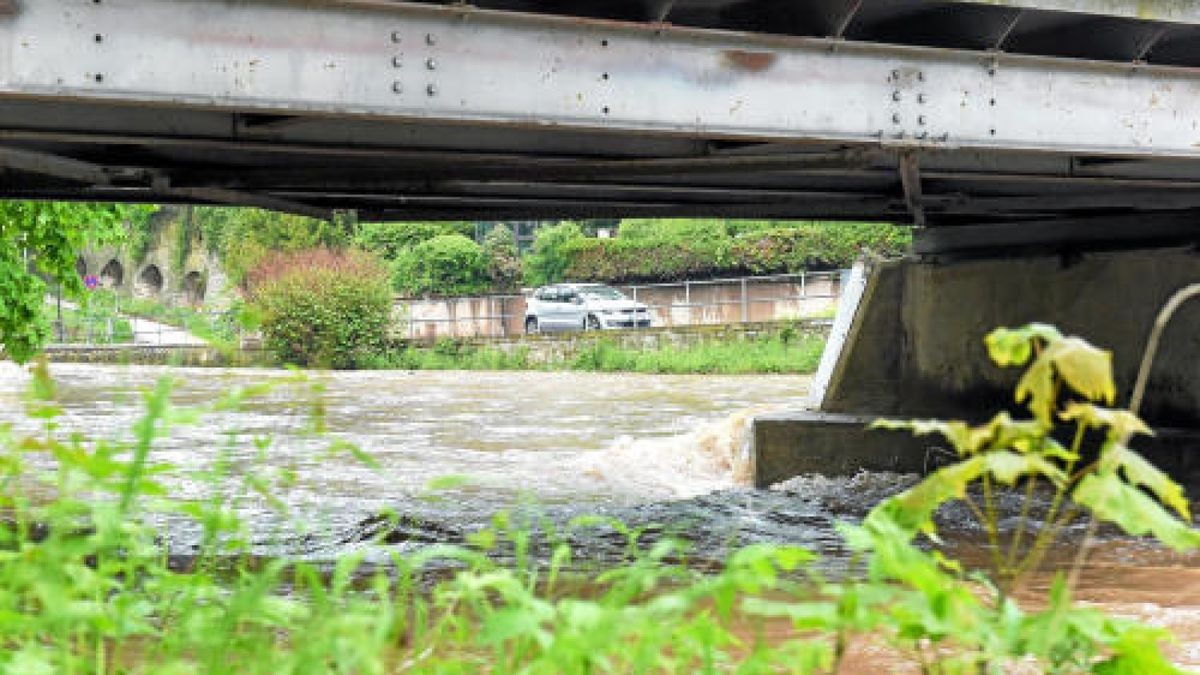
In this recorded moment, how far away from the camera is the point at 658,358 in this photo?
1387 inches

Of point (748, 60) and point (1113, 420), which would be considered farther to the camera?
point (748, 60)

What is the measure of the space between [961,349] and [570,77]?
6807mm

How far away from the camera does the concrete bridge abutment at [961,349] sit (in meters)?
11.5

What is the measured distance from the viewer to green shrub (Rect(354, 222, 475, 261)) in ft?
173

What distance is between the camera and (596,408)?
2384cm

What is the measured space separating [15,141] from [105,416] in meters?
14.6

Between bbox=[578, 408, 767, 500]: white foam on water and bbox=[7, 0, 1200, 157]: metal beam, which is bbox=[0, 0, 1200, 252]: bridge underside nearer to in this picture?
bbox=[7, 0, 1200, 157]: metal beam

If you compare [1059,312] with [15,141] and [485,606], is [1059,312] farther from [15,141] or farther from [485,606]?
[485,606]

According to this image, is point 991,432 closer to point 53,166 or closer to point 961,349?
point 53,166

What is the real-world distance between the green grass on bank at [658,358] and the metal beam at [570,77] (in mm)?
24270

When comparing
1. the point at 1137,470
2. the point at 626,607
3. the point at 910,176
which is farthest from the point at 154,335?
the point at 1137,470

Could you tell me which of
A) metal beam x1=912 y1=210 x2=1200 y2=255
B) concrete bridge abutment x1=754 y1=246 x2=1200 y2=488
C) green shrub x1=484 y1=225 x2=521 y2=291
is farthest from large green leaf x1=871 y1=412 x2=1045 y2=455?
green shrub x1=484 y1=225 x2=521 y2=291

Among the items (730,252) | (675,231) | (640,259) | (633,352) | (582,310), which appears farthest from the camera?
(640,259)

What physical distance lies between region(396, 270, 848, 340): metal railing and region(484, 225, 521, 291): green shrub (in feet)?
9.22
